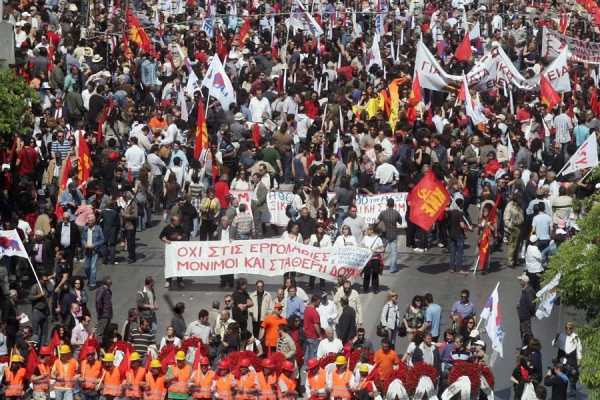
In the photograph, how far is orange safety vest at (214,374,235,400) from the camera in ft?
108

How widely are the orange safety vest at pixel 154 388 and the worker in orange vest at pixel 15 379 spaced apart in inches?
73.2

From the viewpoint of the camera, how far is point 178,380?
109ft

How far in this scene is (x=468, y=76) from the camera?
156ft

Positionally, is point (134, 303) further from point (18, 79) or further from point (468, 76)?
point (468, 76)

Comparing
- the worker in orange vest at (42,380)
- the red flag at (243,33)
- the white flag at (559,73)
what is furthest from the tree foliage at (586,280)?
the red flag at (243,33)

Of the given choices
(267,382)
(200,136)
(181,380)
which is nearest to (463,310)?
(267,382)

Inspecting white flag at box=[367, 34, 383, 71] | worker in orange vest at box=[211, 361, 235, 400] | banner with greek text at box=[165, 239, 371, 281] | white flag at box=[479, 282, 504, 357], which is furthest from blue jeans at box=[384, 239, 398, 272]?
white flag at box=[367, 34, 383, 71]

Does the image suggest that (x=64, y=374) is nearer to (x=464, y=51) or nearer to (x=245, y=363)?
(x=245, y=363)

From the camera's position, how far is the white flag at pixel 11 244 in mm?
36719

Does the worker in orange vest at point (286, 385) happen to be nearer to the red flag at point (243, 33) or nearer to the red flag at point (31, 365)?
the red flag at point (31, 365)

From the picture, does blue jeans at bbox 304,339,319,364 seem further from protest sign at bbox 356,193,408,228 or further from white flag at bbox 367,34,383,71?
white flag at bbox 367,34,383,71

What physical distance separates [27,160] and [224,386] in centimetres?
1027

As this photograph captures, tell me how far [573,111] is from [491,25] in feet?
43.4

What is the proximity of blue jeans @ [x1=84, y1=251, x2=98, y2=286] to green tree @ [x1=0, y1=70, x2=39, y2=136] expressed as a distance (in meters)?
3.38
